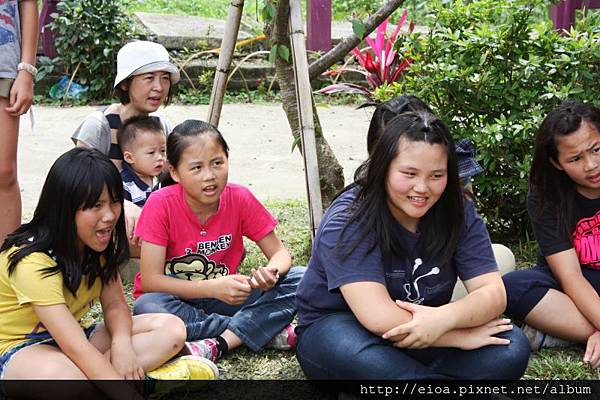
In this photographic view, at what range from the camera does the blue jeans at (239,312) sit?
3.17 meters

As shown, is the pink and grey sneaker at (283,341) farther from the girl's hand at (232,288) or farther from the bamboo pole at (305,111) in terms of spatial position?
the bamboo pole at (305,111)

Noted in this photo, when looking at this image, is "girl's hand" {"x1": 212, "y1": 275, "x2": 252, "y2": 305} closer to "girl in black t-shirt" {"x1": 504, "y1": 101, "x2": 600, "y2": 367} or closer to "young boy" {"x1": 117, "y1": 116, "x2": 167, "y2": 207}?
"young boy" {"x1": 117, "y1": 116, "x2": 167, "y2": 207}

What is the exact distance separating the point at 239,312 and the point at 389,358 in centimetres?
83

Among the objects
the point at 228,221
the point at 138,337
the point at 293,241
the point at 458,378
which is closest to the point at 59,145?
the point at 293,241

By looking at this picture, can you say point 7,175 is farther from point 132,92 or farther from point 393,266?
point 393,266

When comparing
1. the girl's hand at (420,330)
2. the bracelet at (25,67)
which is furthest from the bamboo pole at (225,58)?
the girl's hand at (420,330)

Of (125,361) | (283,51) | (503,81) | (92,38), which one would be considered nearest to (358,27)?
(283,51)

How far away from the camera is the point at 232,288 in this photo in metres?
3.06

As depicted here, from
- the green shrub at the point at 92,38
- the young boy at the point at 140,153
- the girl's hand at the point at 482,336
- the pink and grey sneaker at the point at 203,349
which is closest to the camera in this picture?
the girl's hand at the point at 482,336

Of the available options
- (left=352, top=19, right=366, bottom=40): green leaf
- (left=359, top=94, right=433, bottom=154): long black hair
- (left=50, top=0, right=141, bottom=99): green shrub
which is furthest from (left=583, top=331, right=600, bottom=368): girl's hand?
(left=50, top=0, right=141, bottom=99): green shrub

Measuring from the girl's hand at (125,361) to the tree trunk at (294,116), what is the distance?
1.58 m

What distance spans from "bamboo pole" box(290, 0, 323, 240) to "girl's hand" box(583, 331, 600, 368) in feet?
3.86

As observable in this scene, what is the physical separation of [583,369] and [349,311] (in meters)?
0.90

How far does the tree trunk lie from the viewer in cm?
392
